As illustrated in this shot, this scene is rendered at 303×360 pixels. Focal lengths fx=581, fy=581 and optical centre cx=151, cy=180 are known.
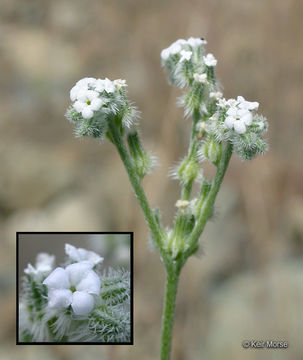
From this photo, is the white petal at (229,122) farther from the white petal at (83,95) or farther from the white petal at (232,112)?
the white petal at (83,95)

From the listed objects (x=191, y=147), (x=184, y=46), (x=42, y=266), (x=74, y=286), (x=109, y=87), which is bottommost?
(x=74, y=286)

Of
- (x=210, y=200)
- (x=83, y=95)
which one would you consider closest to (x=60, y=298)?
(x=210, y=200)

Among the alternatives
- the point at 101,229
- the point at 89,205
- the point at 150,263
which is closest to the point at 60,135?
the point at 89,205

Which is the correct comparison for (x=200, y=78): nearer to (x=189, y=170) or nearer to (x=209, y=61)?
(x=209, y=61)

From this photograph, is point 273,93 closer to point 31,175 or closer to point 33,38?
point 31,175

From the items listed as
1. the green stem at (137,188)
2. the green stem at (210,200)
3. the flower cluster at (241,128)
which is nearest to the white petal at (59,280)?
the green stem at (137,188)
